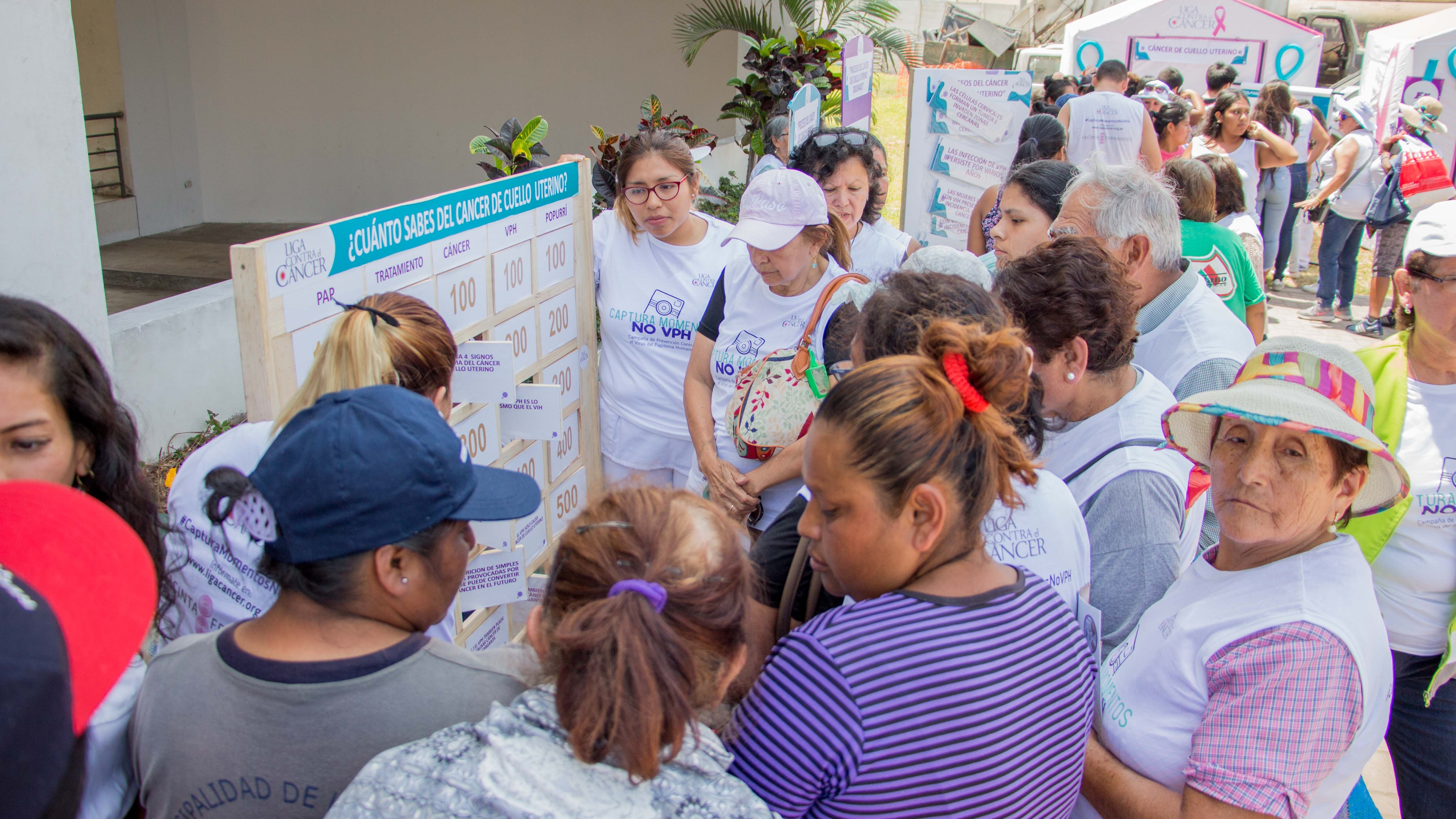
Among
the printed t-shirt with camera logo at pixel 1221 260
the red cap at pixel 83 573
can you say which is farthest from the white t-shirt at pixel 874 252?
the red cap at pixel 83 573

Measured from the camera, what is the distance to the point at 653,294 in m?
3.32

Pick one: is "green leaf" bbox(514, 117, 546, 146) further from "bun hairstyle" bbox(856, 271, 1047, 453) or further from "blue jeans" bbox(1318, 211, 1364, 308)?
"blue jeans" bbox(1318, 211, 1364, 308)

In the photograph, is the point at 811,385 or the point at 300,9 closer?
the point at 811,385

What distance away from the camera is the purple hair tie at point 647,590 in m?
1.04

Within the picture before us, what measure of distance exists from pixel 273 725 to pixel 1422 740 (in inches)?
95.7

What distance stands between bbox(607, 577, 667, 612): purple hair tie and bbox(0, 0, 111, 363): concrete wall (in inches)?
103

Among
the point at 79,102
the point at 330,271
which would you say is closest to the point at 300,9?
the point at 79,102

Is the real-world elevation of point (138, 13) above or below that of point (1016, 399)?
above

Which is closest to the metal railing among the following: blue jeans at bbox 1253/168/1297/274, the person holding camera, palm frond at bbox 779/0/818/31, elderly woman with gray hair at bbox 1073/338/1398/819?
palm frond at bbox 779/0/818/31

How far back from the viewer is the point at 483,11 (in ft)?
30.3

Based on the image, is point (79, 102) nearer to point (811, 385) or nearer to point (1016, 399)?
point (811, 385)

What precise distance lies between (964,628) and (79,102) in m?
3.24

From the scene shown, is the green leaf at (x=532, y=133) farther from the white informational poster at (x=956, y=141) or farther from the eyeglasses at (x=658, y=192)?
the white informational poster at (x=956, y=141)

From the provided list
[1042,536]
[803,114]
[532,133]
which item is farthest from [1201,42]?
[1042,536]
